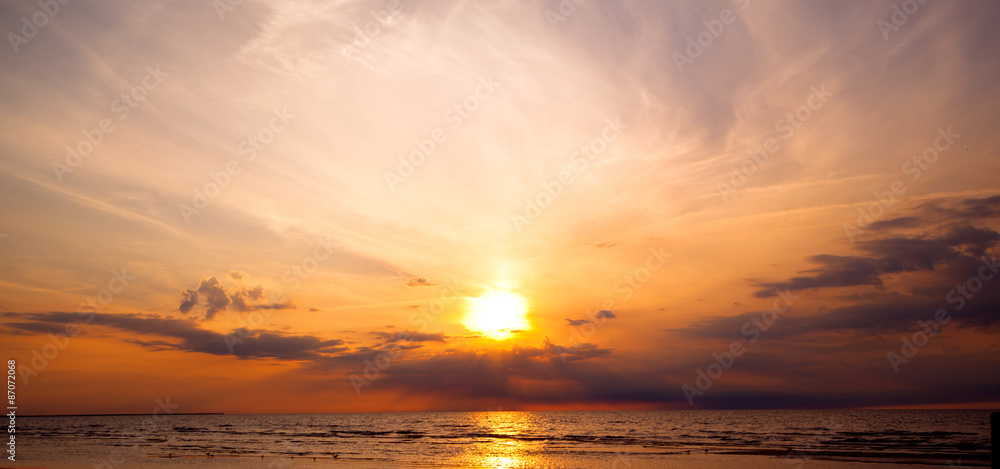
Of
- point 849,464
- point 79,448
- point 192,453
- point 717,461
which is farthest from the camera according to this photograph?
point 79,448

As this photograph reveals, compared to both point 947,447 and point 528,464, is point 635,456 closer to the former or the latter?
point 528,464

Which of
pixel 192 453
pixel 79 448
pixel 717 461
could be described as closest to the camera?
pixel 717 461

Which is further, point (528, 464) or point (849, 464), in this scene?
point (528, 464)

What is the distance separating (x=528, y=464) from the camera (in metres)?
45.3

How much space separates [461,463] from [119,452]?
115 ft

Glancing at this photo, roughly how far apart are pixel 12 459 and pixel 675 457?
179 feet

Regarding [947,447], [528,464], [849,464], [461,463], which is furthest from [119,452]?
[947,447]

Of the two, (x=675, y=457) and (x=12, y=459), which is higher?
(x=12, y=459)

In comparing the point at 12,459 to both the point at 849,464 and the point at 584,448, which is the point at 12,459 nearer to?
the point at 584,448

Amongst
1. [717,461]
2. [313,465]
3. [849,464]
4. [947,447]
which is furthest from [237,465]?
[947,447]

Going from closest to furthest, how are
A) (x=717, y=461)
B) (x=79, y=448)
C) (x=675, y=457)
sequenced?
(x=717, y=461)
(x=675, y=457)
(x=79, y=448)

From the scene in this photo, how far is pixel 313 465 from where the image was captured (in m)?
42.9

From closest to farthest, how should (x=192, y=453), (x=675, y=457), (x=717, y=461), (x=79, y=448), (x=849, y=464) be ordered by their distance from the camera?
(x=849, y=464) < (x=717, y=461) < (x=675, y=457) < (x=192, y=453) < (x=79, y=448)

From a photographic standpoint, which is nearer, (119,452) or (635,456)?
(635,456)
